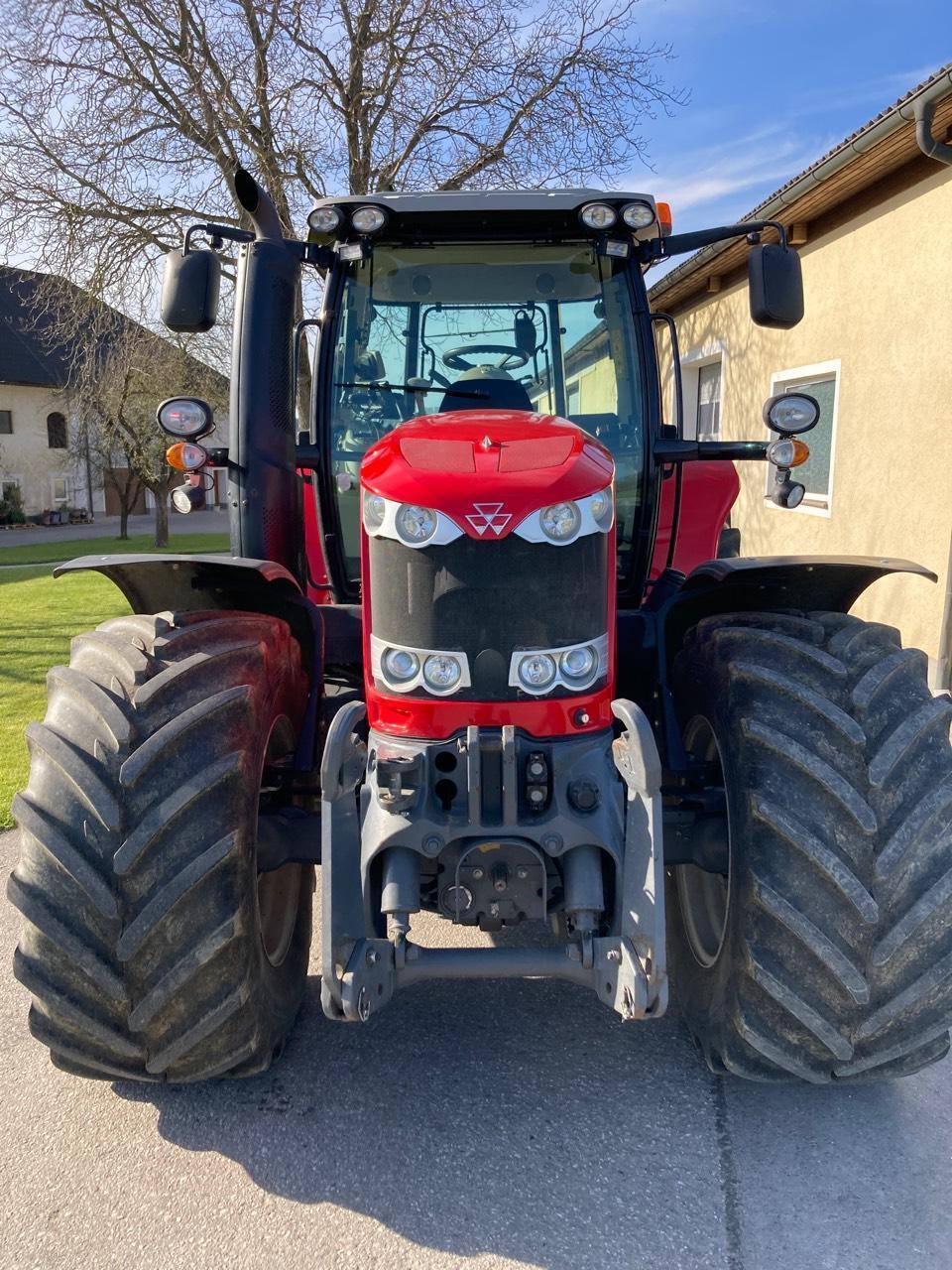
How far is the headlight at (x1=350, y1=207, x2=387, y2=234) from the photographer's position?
120 inches

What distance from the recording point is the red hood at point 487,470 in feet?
7.27

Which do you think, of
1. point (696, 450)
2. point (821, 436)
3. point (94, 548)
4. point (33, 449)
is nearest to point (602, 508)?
point (696, 450)

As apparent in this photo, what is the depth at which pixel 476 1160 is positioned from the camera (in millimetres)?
2354

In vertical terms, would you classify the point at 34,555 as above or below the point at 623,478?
below

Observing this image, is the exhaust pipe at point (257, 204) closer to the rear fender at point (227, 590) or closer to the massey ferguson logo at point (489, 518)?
the rear fender at point (227, 590)

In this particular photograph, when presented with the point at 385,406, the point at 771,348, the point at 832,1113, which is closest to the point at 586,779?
the point at 832,1113

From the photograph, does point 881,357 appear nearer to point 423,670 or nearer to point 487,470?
point 487,470

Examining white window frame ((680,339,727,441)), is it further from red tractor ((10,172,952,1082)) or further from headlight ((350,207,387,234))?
red tractor ((10,172,952,1082))

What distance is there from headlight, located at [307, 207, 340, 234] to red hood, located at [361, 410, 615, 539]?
1023 mm

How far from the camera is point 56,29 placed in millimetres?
11461

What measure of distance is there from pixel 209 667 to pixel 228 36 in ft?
38.6

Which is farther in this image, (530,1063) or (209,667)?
(530,1063)

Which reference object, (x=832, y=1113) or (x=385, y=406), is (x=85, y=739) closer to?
(x=385, y=406)

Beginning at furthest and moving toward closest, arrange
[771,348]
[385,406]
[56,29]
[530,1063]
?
[56,29] < [771,348] < [385,406] < [530,1063]
